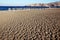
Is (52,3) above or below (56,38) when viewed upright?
below

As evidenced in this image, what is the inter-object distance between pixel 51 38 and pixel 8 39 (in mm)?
2205

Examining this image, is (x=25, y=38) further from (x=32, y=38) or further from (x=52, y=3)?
(x=52, y=3)

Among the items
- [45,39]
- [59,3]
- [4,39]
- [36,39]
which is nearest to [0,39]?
[4,39]

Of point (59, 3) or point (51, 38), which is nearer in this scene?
point (51, 38)

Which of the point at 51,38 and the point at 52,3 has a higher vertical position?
the point at 51,38

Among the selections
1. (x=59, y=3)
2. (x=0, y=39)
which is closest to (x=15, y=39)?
(x=0, y=39)

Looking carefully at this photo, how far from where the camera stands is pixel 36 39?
5.82 meters

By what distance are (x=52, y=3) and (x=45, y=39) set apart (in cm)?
13973

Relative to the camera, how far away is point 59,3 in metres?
149

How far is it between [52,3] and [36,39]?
140m

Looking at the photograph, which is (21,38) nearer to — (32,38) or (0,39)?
(32,38)

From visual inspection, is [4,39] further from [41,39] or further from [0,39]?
[41,39]

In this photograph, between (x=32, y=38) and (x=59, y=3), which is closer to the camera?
(x=32, y=38)

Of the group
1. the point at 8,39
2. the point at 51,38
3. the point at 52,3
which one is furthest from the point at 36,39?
the point at 52,3
